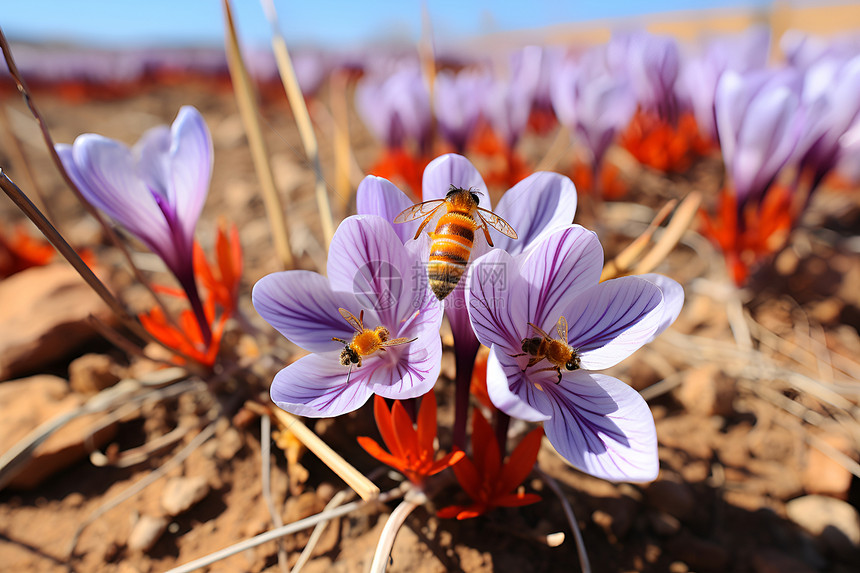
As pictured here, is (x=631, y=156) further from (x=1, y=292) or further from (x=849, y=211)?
(x=1, y=292)

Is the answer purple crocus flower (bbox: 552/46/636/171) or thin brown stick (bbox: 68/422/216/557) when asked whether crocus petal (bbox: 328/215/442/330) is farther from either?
purple crocus flower (bbox: 552/46/636/171)

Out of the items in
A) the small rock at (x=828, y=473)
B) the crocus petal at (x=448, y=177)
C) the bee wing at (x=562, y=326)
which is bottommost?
the small rock at (x=828, y=473)

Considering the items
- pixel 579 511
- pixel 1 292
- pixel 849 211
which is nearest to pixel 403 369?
pixel 579 511

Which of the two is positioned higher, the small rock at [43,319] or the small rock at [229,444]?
the small rock at [43,319]

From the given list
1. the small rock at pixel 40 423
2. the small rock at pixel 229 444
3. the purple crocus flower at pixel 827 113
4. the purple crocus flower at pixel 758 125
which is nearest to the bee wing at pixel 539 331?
the small rock at pixel 229 444

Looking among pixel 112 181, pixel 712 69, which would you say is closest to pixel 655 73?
pixel 712 69

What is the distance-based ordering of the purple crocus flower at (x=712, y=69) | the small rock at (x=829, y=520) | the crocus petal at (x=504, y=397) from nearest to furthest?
the crocus petal at (x=504, y=397) → the small rock at (x=829, y=520) → the purple crocus flower at (x=712, y=69)

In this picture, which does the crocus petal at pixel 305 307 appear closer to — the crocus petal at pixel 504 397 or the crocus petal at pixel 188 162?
the crocus petal at pixel 504 397
